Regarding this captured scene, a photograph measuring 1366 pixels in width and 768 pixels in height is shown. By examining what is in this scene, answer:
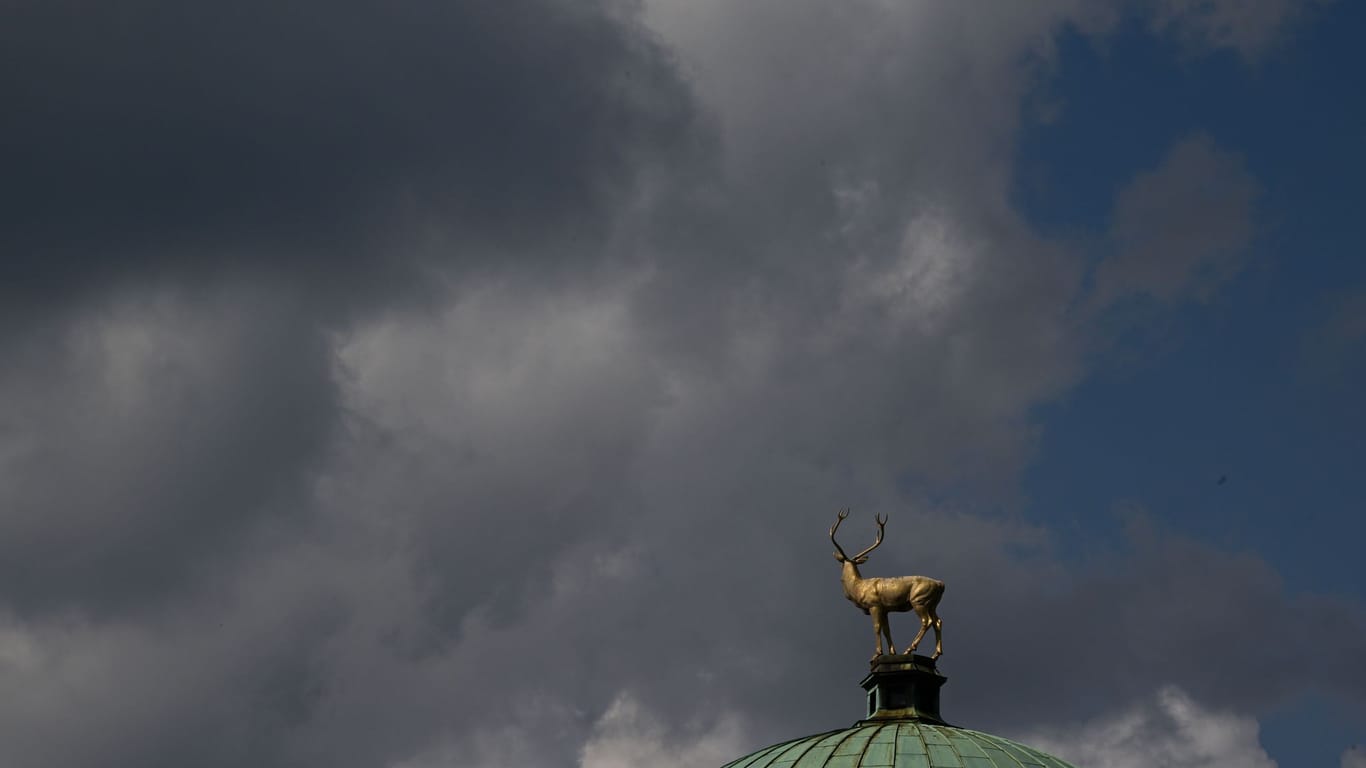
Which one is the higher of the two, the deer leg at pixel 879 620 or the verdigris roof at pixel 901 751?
the deer leg at pixel 879 620

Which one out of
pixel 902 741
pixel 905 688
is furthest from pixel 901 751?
pixel 905 688

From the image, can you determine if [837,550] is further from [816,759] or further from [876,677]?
[816,759]

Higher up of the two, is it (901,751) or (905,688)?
(905,688)

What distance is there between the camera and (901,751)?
210 feet

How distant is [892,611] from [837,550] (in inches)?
110

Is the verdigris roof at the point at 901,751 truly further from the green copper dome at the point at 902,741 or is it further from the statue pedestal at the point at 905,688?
the statue pedestal at the point at 905,688

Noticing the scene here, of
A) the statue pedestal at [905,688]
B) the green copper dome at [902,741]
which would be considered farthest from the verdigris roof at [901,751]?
the statue pedestal at [905,688]

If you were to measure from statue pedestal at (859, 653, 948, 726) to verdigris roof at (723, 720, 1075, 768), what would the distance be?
6.10 ft

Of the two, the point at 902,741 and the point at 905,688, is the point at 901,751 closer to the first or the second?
the point at 902,741

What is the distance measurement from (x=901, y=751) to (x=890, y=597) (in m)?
8.25

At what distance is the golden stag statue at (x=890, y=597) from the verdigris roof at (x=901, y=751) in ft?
14.7

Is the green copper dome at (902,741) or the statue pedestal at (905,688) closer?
the green copper dome at (902,741)

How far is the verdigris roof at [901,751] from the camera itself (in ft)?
209

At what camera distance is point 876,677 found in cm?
7031
